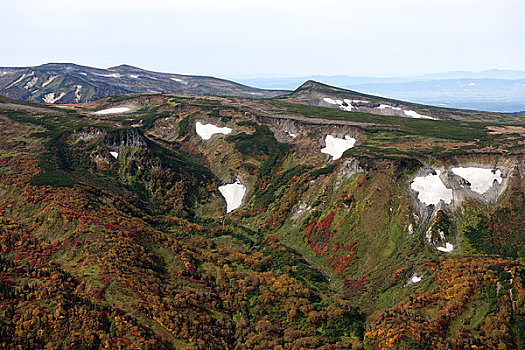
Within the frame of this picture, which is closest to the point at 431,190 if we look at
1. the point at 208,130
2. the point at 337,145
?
the point at 337,145

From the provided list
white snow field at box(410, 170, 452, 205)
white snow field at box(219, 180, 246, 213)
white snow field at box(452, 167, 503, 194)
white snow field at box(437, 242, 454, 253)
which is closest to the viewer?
white snow field at box(437, 242, 454, 253)

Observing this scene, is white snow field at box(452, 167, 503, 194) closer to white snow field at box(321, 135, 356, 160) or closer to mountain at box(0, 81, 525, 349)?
mountain at box(0, 81, 525, 349)

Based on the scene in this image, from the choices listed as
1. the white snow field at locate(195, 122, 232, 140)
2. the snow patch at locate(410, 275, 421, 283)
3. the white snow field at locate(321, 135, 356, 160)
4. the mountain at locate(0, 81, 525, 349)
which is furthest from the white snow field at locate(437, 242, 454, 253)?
the white snow field at locate(195, 122, 232, 140)

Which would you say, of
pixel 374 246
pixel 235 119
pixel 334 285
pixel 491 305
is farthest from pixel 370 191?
pixel 235 119

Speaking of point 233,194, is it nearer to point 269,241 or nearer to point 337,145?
point 269,241

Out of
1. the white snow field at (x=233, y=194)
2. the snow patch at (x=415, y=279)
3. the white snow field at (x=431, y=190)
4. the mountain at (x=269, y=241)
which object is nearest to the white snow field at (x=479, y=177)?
the mountain at (x=269, y=241)

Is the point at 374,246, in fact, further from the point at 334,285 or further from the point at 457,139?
the point at 457,139
